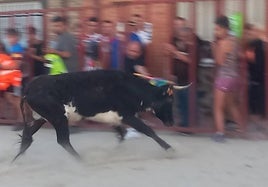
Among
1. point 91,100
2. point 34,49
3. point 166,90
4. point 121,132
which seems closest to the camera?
point 91,100

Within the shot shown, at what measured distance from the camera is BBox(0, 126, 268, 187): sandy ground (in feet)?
21.1

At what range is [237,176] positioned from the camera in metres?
6.52

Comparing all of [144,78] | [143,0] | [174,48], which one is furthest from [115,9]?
[144,78]

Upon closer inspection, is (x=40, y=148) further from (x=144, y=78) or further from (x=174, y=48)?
(x=174, y=48)

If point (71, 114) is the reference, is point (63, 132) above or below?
below

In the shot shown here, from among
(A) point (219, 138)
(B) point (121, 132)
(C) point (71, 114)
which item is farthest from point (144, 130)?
(A) point (219, 138)

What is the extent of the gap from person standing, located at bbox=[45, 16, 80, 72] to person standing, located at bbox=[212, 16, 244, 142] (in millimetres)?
2071

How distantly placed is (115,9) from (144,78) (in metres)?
1.70

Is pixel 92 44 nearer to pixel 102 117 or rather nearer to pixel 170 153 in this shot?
pixel 102 117

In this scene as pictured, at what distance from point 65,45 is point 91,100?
175cm

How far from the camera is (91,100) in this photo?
23.9ft

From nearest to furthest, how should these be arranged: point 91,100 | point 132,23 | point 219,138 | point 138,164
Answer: point 138,164, point 91,100, point 219,138, point 132,23

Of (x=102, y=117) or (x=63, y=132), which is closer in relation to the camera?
(x=63, y=132)

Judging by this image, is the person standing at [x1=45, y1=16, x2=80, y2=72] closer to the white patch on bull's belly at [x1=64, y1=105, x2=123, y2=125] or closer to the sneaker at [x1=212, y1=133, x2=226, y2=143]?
the white patch on bull's belly at [x1=64, y1=105, x2=123, y2=125]
